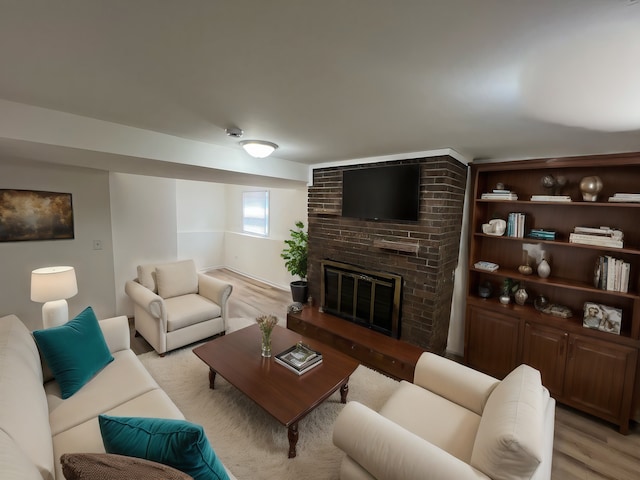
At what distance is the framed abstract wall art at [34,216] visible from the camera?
9.20 feet

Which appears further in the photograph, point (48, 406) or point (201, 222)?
point (201, 222)

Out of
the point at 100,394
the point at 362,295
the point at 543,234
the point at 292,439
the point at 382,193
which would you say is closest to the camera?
the point at 100,394

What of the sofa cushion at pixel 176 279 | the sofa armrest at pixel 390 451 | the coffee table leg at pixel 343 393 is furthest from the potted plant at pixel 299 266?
the sofa armrest at pixel 390 451

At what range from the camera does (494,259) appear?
298cm

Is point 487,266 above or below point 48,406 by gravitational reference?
above

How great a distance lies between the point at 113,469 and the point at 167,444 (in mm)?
159

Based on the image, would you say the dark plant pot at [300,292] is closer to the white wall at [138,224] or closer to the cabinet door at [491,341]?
the white wall at [138,224]

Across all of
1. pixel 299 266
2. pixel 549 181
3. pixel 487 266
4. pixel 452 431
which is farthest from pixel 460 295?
pixel 299 266

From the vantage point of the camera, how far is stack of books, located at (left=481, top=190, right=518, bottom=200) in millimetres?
2625

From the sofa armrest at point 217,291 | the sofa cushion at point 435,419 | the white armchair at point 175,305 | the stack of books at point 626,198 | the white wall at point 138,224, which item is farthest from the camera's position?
the white wall at point 138,224

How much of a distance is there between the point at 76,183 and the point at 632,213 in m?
5.42

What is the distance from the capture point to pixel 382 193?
9.96 feet

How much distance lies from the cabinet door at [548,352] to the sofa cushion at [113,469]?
2803mm

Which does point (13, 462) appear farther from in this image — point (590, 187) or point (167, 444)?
point (590, 187)
